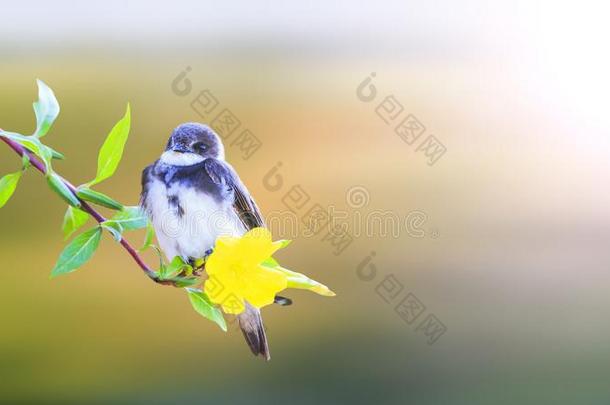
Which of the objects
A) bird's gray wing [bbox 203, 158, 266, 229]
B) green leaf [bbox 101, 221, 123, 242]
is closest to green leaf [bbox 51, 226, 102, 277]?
green leaf [bbox 101, 221, 123, 242]

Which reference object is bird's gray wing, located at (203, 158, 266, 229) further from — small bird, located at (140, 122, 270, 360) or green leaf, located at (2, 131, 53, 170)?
green leaf, located at (2, 131, 53, 170)

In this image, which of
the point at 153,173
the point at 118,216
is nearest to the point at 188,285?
the point at 118,216

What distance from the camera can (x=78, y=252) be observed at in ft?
1.04

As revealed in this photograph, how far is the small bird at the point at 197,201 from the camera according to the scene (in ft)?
1.32

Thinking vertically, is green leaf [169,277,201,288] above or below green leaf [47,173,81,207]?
above

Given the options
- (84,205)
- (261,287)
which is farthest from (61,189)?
(261,287)

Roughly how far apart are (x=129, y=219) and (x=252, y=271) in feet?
0.31

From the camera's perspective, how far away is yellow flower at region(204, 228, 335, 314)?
11.2 inches

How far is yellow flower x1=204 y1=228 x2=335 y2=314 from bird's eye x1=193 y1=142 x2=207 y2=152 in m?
0.12

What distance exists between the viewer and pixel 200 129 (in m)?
0.40

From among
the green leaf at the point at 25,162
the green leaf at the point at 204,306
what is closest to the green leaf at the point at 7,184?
the green leaf at the point at 25,162

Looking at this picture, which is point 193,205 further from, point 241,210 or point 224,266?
point 224,266

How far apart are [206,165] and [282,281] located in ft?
0.54

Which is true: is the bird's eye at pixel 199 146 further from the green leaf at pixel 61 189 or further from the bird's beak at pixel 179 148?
the green leaf at pixel 61 189
